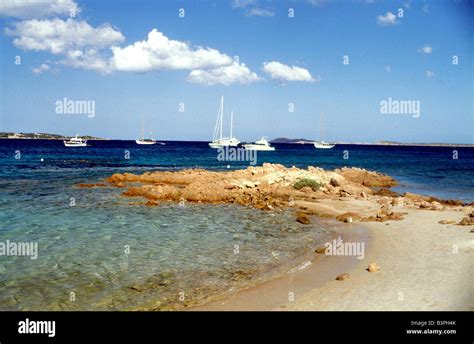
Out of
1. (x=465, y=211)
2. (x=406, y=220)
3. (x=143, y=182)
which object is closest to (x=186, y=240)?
(x=406, y=220)

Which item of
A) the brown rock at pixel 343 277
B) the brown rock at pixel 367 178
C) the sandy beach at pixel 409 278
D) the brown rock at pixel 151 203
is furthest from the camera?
the brown rock at pixel 367 178

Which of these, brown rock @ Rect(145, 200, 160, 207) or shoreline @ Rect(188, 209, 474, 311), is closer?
shoreline @ Rect(188, 209, 474, 311)

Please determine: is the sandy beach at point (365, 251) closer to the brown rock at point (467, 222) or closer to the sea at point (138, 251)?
the brown rock at point (467, 222)

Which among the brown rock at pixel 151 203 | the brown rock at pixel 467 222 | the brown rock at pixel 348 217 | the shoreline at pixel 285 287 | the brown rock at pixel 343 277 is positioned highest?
the brown rock at pixel 151 203

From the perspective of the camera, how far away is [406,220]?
2048 cm

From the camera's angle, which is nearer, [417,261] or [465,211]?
[417,261]

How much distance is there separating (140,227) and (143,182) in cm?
→ 2018

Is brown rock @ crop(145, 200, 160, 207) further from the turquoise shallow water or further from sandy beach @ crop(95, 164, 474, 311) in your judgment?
the turquoise shallow water

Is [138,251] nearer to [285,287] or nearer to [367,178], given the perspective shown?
[285,287]

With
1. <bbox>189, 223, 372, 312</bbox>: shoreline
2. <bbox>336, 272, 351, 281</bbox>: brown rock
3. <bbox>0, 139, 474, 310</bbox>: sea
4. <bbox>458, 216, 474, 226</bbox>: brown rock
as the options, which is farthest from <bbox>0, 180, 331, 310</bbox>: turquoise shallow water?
<bbox>458, 216, 474, 226</bbox>: brown rock

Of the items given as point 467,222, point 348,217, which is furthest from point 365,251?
point 467,222

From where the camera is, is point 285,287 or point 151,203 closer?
point 285,287

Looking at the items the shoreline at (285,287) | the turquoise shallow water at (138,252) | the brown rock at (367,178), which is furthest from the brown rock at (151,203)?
the brown rock at (367,178)
